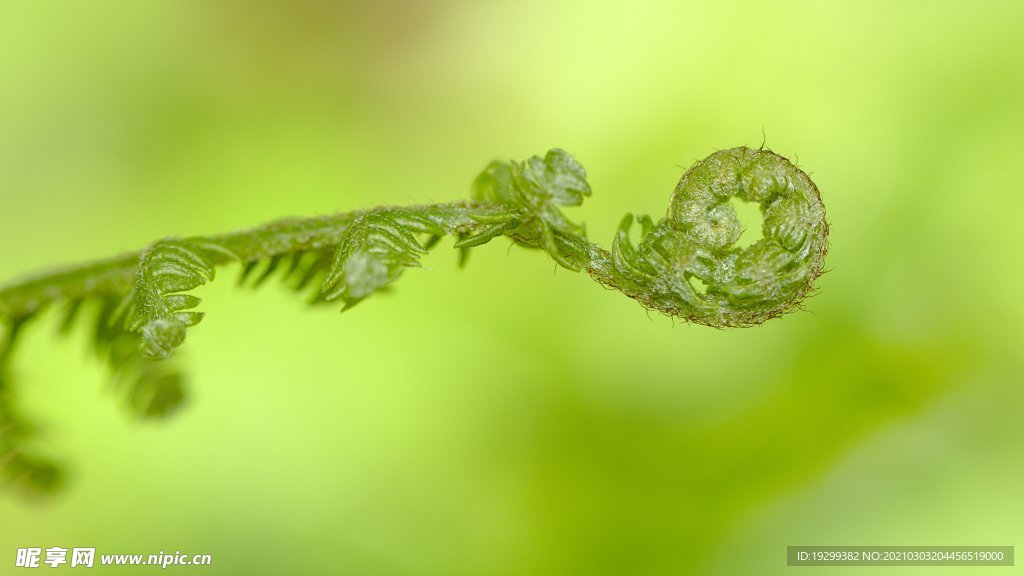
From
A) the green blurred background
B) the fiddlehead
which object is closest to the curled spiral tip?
the fiddlehead

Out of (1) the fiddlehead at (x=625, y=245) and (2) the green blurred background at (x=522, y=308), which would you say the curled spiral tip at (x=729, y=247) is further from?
(2) the green blurred background at (x=522, y=308)

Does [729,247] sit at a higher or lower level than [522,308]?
lower

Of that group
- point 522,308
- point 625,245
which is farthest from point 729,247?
point 522,308

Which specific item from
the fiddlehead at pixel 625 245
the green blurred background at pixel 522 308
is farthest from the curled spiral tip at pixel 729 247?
the green blurred background at pixel 522 308

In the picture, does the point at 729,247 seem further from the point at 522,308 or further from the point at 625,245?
the point at 522,308

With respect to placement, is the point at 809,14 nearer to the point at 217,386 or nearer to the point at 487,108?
the point at 487,108

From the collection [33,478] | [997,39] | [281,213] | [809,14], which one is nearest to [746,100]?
[809,14]
